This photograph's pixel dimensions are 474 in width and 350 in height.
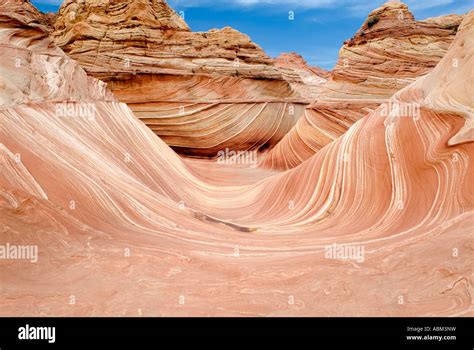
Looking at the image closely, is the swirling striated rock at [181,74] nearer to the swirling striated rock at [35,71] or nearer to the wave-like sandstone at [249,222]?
the swirling striated rock at [35,71]

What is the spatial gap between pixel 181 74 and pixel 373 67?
499cm

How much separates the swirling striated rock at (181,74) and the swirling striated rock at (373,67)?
1696 mm

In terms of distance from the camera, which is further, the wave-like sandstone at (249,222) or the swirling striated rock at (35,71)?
the swirling striated rock at (35,71)

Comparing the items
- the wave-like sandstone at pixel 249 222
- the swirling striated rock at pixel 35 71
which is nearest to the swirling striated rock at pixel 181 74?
the swirling striated rock at pixel 35 71

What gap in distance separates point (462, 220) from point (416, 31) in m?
10.7

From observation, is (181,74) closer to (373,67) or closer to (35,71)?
(373,67)

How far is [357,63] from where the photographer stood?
510 inches

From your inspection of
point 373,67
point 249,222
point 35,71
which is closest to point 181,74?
point 373,67

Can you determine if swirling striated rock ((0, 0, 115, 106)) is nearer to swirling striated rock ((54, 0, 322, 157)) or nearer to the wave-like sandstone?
the wave-like sandstone

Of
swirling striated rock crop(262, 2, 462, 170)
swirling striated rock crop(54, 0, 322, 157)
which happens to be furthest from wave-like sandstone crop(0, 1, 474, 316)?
swirling striated rock crop(54, 0, 322, 157)

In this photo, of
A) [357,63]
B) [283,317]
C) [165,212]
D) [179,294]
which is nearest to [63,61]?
[165,212]

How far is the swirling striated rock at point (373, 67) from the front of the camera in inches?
418

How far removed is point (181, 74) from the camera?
13.1m
